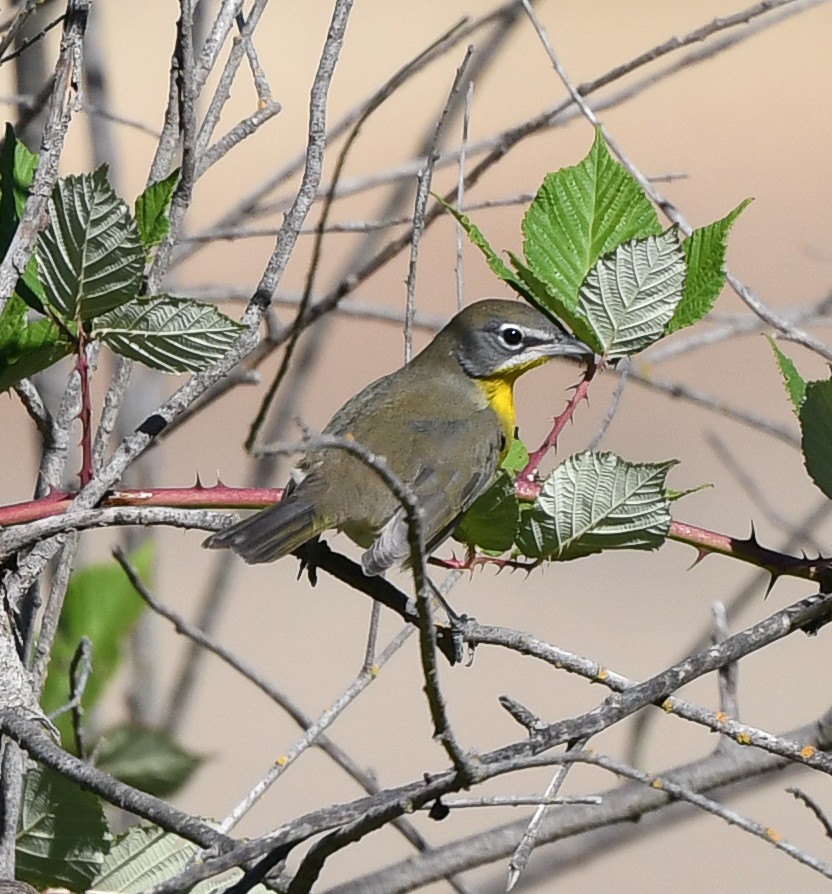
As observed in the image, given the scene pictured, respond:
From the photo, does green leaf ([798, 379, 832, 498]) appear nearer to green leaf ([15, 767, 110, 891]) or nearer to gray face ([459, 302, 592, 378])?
green leaf ([15, 767, 110, 891])

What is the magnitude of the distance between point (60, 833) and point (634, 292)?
38.6 inches

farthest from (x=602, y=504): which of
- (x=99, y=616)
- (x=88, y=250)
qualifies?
(x=99, y=616)

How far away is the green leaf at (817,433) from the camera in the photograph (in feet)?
5.81

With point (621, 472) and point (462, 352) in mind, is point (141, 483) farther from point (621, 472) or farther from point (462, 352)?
point (621, 472)

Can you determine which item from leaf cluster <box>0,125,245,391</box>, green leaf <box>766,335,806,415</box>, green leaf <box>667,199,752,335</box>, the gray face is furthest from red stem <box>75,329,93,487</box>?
the gray face

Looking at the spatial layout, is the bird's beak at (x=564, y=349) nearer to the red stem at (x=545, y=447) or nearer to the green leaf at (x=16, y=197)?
the red stem at (x=545, y=447)

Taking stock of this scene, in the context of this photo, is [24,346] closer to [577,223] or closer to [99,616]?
[577,223]

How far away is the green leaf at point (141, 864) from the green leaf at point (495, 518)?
51 centimetres

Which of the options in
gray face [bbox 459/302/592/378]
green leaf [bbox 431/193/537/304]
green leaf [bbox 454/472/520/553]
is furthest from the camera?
gray face [bbox 459/302/592/378]

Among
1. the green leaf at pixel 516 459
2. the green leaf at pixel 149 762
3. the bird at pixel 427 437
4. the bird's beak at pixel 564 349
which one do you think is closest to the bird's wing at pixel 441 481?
the bird at pixel 427 437

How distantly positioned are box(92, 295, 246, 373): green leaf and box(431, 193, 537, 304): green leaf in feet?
1.01

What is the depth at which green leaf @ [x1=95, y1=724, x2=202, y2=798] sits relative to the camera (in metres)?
2.39

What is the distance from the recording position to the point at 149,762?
7.92 feet

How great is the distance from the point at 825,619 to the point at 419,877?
0.60 metres
